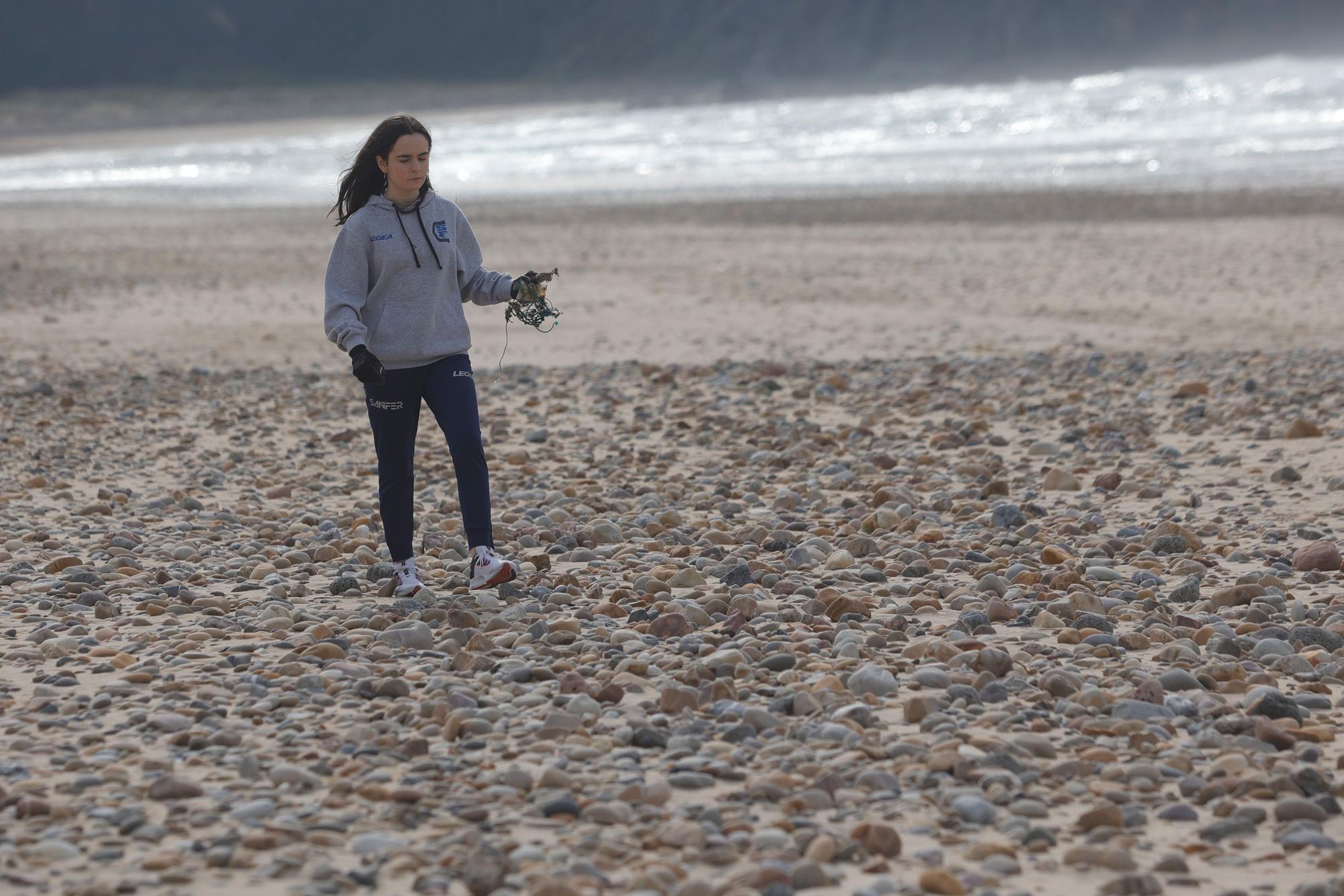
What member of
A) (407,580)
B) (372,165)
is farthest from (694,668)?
(372,165)

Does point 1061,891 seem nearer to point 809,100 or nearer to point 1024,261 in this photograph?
point 1024,261

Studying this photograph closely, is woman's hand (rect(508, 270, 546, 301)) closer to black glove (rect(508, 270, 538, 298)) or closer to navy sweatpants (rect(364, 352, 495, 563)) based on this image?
black glove (rect(508, 270, 538, 298))

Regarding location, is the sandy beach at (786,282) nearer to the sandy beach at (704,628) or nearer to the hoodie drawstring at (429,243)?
the sandy beach at (704,628)

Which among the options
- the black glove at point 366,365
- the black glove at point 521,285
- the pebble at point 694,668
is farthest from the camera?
the black glove at point 521,285

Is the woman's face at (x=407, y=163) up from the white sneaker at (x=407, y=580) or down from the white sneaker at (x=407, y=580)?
up

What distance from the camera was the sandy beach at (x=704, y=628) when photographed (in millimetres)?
3711

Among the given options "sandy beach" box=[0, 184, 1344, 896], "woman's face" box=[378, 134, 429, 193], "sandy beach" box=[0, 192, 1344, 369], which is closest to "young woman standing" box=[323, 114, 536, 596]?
"woman's face" box=[378, 134, 429, 193]

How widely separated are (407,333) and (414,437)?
0.41 metres

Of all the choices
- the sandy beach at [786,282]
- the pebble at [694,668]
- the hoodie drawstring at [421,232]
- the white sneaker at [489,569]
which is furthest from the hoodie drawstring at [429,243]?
the sandy beach at [786,282]

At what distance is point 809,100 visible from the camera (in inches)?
3915

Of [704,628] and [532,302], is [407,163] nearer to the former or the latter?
[532,302]

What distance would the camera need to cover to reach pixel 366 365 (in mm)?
5422

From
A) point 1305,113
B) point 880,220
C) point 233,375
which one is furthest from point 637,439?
point 1305,113

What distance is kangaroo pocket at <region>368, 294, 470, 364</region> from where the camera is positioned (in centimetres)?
567
